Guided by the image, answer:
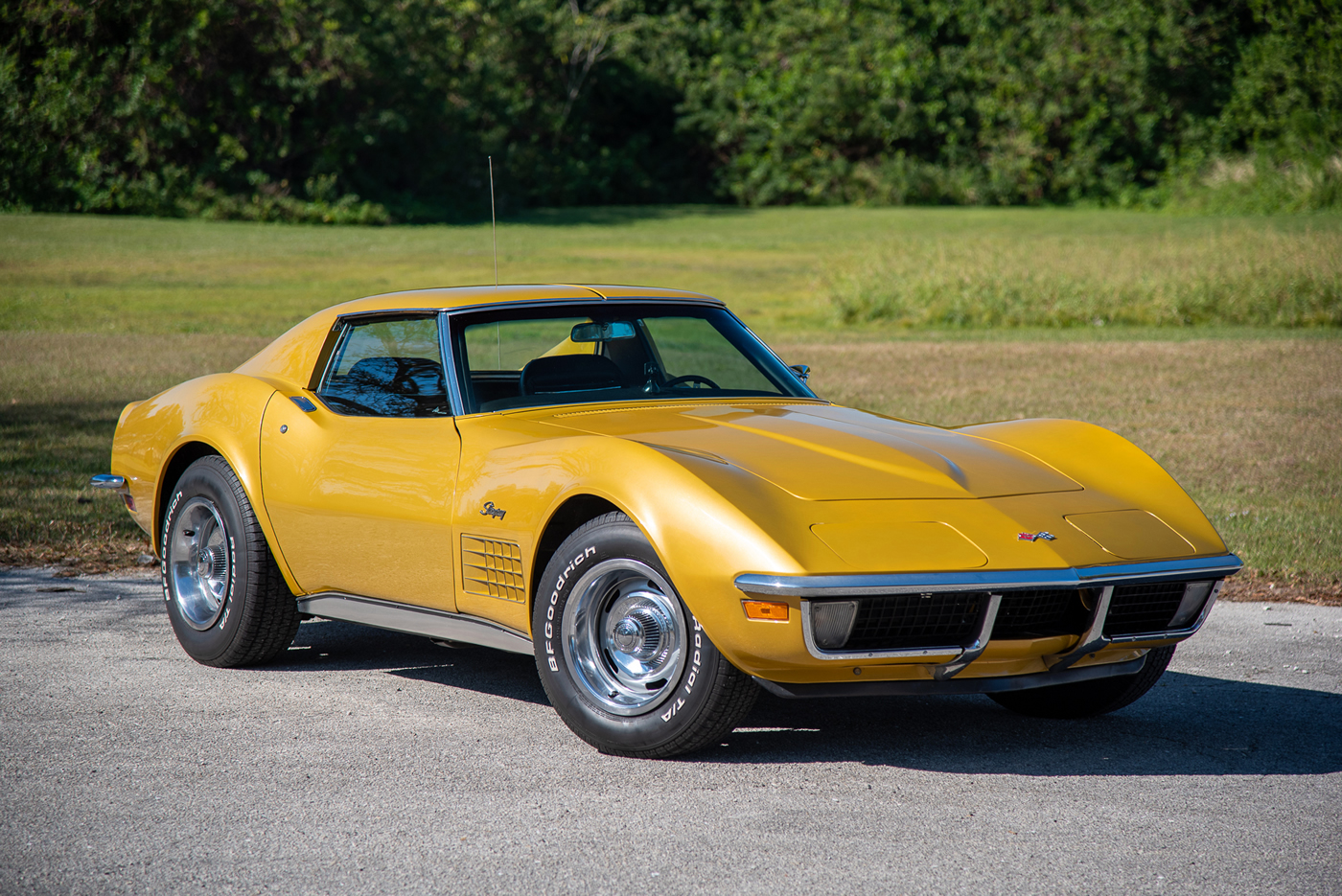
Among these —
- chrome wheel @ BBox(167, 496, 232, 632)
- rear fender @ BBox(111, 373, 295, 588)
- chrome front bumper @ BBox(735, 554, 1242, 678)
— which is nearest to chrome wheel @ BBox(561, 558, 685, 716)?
chrome front bumper @ BBox(735, 554, 1242, 678)

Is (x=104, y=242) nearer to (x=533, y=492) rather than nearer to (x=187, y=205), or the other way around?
(x=187, y=205)

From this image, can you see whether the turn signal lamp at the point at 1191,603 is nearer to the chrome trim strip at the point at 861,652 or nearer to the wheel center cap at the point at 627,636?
the chrome trim strip at the point at 861,652

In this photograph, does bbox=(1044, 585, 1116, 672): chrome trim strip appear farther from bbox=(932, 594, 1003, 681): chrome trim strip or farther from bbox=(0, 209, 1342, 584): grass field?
bbox=(0, 209, 1342, 584): grass field

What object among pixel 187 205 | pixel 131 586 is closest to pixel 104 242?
pixel 187 205

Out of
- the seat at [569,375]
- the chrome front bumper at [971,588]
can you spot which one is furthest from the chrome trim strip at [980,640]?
the seat at [569,375]

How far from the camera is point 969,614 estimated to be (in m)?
3.69

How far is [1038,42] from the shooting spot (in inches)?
1897

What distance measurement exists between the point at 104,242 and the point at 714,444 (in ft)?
93.2

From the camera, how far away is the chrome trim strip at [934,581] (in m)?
3.51

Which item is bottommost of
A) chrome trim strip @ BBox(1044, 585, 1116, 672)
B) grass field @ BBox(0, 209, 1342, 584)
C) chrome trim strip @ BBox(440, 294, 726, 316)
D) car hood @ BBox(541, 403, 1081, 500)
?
grass field @ BBox(0, 209, 1342, 584)

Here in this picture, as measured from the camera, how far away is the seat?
15.9 feet

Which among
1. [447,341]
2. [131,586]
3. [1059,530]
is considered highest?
[447,341]

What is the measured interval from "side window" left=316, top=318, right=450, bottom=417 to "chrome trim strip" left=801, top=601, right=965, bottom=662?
1735 millimetres

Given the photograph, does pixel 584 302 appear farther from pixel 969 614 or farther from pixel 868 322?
pixel 868 322
